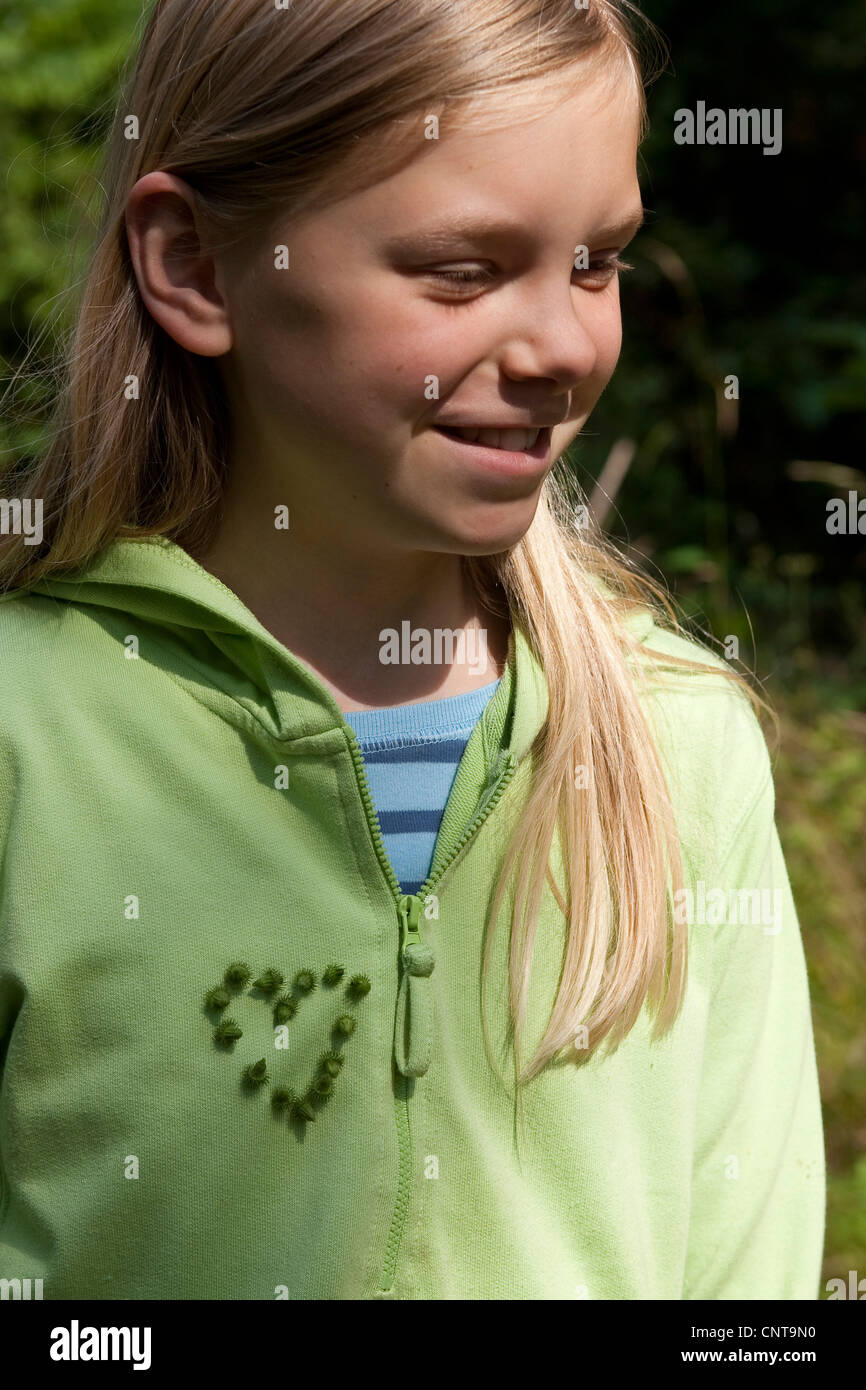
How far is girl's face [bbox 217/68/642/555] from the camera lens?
1.51m

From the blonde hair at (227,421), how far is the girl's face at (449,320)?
0.05 m

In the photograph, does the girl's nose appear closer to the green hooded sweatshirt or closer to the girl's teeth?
the girl's teeth

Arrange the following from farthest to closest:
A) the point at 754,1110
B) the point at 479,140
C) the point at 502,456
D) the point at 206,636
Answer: the point at 754,1110 < the point at 206,636 < the point at 502,456 < the point at 479,140

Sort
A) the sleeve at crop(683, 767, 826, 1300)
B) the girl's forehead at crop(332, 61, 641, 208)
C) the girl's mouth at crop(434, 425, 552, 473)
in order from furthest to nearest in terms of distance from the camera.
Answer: the sleeve at crop(683, 767, 826, 1300) → the girl's mouth at crop(434, 425, 552, 473) → the girl's forehead at crop(332, 61, 641, 208)

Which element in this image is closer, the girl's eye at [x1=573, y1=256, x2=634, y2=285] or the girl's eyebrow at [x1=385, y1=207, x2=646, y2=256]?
the girl's eyebrow at [x1=385, y1=207, x2=646, y2=256]

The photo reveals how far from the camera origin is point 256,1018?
1658mm

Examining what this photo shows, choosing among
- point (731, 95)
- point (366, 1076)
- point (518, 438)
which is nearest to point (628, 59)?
point (518, 438)

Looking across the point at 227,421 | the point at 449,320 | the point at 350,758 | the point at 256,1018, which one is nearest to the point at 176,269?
the point at 227,421

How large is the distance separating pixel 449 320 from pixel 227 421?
0.41m

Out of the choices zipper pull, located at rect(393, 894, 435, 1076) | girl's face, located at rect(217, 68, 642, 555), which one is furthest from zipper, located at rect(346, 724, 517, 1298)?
girl's face, located at rect(217, 68, 642, 555)

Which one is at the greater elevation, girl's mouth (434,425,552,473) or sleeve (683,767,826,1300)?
girl's mouth (434,425,552,473)

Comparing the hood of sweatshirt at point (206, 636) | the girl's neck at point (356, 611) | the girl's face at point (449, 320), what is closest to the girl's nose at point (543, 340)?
the girl's face at point (449, 320)

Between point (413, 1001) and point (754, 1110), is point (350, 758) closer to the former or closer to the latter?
point (413, 1001)

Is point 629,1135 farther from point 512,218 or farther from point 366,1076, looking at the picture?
point 512,218
